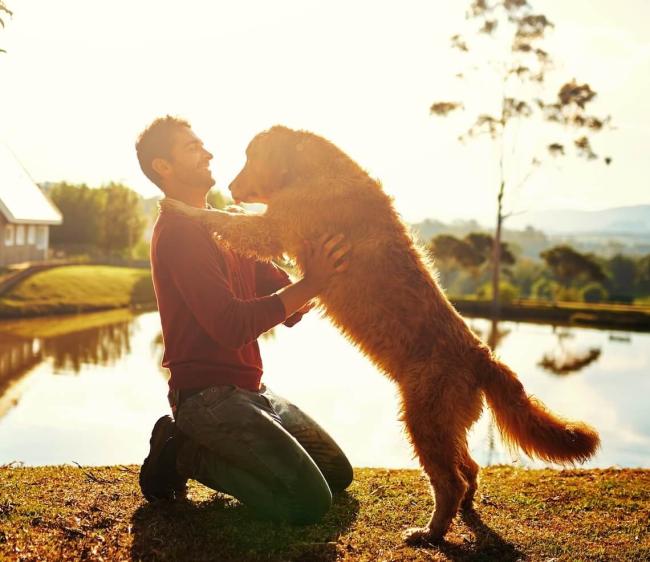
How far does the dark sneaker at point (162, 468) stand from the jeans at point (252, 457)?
0.86 ft

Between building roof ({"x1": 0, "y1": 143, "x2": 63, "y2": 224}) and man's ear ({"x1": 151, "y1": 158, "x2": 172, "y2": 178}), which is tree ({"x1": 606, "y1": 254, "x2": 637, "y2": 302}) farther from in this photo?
man's ear ({"x1": 151, "y1": 158, "x2": 172, "y2": 178})

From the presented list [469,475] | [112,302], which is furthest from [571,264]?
[469,475]

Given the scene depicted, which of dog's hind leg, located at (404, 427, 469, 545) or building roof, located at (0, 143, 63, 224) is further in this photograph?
building roof, located at (0, 143, 63, 224)

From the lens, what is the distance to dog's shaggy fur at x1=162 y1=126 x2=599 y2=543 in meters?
4.28

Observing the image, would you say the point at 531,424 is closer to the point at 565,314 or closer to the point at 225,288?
the point at 225,288

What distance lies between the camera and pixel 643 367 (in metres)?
18.8

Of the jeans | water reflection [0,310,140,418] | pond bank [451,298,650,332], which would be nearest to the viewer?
the jeans

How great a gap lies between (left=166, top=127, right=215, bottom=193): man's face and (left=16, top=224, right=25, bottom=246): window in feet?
100

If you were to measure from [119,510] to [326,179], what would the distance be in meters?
2.70

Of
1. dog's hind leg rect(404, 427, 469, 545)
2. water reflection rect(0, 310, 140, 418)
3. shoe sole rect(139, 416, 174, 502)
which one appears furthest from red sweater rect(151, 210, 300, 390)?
water reflection rect(0, 310, 140, 418)

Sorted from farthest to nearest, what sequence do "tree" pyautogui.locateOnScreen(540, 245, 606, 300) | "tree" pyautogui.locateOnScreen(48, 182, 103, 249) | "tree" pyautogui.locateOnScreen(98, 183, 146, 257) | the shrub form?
"tree" pyautogui.locateOnScreen(98, 183, 146, 257), "tree" pyautogui.locateOnScreen(48, 182, 103, 249), the shrub, "tree" pyautogui.locateOnScreen(540, 245, 606, 300)

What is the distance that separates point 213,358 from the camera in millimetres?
4699

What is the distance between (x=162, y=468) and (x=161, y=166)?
7.11ft

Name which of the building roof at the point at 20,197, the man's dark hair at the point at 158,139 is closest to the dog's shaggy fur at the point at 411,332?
the man's dark hair at the point at 158,139
